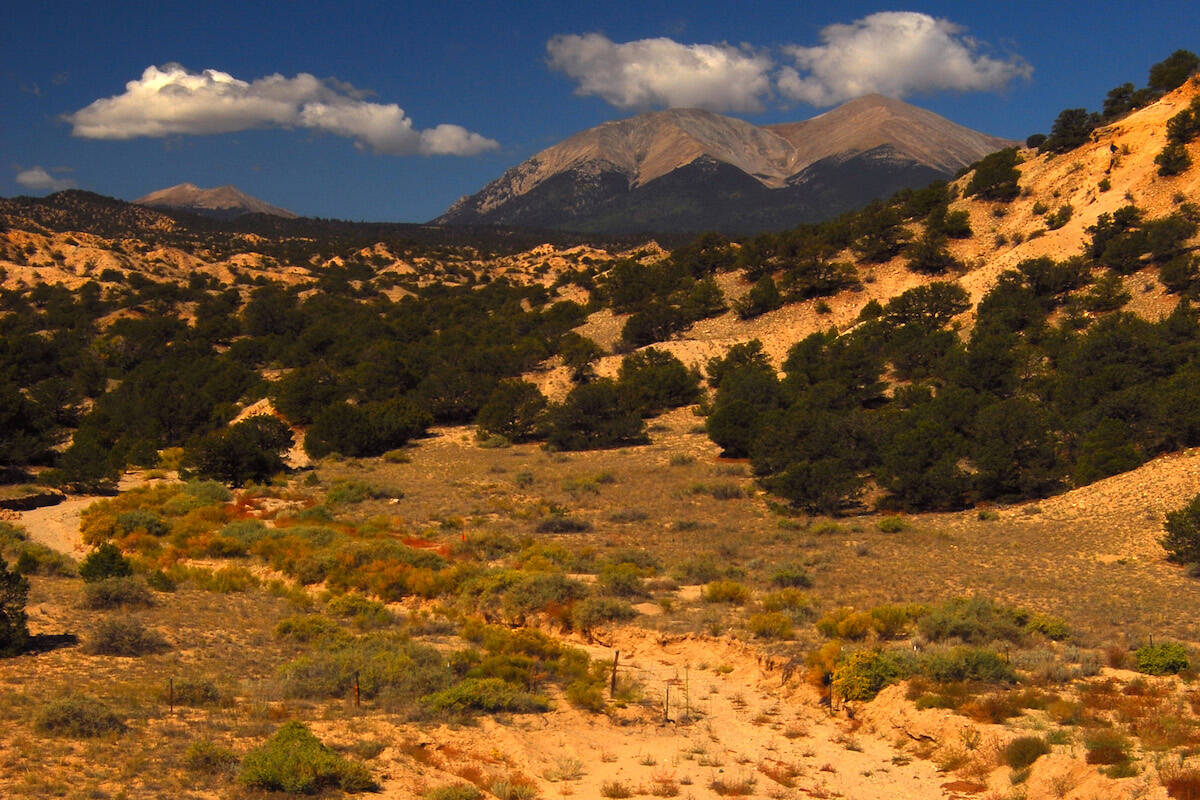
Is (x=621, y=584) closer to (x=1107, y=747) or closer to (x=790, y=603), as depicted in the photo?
(x=790, y=603)

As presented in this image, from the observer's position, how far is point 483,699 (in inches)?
477

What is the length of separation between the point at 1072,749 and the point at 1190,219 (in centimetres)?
4359

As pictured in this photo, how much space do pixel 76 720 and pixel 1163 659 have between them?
15.1 metres

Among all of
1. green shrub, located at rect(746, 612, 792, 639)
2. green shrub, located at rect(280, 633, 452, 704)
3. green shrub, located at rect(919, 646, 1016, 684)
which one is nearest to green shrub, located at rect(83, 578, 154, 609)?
green shrub, located at rect(280, 633, 452, 704)

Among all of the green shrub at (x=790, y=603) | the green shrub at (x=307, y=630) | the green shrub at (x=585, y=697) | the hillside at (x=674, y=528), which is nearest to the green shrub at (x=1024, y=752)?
the hillside at (x=674, y=528)

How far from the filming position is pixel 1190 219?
4347 centimetres

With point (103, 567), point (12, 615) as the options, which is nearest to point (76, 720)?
point (12, 615)

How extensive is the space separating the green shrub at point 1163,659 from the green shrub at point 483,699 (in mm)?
9286

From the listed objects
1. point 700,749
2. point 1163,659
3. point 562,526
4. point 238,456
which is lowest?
point 700,749

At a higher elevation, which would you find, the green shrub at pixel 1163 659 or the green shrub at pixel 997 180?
the green shrub at pixel 997 180

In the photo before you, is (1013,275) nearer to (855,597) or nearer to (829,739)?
(855,597)

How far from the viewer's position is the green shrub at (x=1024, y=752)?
10289 mm

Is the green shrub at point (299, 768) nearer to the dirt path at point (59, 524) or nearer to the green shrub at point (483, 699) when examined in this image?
the green shrub at point (483, 699)

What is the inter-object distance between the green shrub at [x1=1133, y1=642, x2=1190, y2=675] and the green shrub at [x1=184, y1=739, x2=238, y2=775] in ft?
42.9
